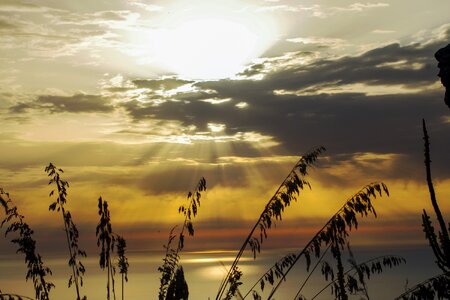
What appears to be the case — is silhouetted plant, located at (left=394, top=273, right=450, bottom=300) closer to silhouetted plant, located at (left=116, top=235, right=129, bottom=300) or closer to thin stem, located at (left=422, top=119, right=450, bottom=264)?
thin stem, located at (left=422, top=119, right=450, bottom=264)

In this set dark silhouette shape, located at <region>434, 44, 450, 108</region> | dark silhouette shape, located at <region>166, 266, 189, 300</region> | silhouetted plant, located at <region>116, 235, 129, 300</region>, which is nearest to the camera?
dark silhouette shape, located at <region>434, 44, 450, 108</region>

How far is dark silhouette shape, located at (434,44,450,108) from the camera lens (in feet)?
29.7

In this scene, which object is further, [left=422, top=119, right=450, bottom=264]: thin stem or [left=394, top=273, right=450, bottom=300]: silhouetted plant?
[left=394, top=273, right=450, bottom=300]: silhouetted plant

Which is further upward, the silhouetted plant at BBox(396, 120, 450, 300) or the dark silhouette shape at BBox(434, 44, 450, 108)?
the dark silhouette shape at BBox(434, 44, 450, 108)

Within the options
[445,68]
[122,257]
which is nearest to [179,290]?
[122,257]

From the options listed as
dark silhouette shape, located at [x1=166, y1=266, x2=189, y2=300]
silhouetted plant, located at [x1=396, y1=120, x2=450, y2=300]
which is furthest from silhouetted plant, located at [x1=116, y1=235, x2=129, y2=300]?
silhouetted plant, located at [x1=396, y1=120, x2=450, y2=300]

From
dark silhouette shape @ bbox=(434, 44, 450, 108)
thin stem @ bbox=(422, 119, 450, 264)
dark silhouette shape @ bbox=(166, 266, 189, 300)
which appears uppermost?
dark silhouette shape @ bbox=(434, 44, 450, 108)

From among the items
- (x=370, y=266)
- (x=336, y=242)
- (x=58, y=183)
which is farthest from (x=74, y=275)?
(x=370, y=266)

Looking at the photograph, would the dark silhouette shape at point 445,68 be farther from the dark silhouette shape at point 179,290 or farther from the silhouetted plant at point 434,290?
the dark silhouette shape at point 179,290

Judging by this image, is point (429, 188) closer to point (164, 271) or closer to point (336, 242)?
point (336, 242)

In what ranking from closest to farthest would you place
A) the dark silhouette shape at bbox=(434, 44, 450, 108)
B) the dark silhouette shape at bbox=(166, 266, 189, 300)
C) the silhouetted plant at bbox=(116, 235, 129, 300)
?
1. the dark silhouette shape at bbox=(434, 44, 450, 108)
2. the dark silhouette shape at bbox=(166, 266, 189, 300)
3. the silhouetted plant at bbox=(116, 235, 129, 300)

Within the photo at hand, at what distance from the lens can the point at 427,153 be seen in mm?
7496

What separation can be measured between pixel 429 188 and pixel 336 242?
2201 millimetres

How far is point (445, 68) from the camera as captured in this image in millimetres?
9164
